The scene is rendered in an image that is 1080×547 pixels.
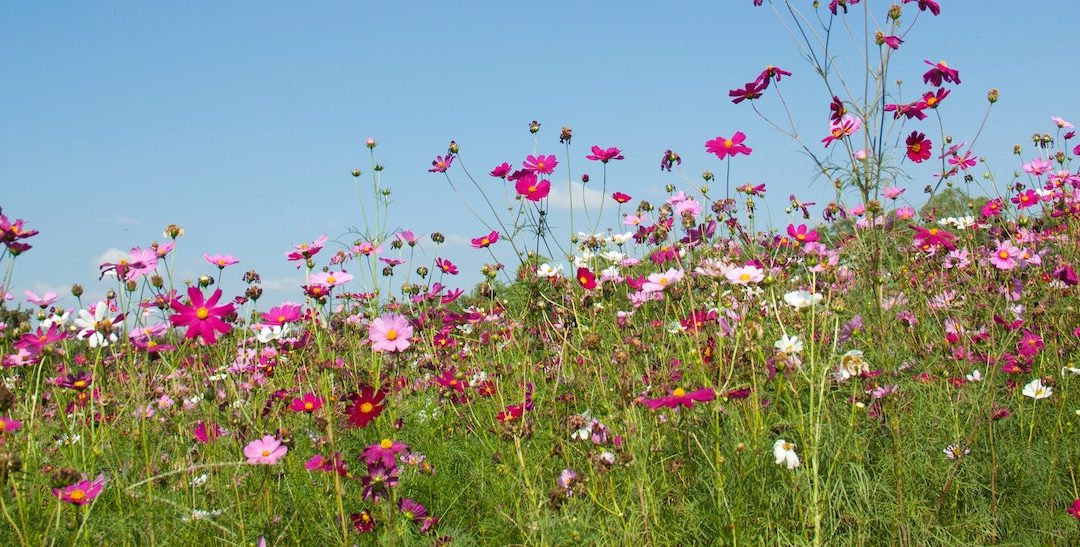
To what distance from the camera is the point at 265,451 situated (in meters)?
1.77

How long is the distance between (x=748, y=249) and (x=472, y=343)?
51.5 inches

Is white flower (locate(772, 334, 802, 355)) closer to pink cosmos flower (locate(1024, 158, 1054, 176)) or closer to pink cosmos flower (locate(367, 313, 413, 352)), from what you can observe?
pink cosmos flower (locate(367, 313, 413, 352))

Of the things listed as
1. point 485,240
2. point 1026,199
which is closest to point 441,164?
point 485,240

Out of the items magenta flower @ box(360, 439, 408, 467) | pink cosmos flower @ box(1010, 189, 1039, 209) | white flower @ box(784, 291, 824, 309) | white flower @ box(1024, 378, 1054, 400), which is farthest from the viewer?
pink cosmos flower @ box(1010, 189, 1039, 209)

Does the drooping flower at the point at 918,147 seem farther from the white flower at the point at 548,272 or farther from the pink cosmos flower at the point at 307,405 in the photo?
the pink cosmos flower at the point at 307,405

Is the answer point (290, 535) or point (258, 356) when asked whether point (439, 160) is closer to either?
point (258, 356)

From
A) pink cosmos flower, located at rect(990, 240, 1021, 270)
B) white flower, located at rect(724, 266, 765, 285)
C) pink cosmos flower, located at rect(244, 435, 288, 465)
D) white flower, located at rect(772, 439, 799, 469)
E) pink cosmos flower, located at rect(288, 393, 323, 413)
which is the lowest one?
white flower, located at rect(772, 439, 799, 469)

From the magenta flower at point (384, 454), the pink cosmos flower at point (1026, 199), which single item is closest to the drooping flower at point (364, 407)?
the magenta flower at point (384, 454)

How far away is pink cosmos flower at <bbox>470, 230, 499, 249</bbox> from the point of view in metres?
2.80

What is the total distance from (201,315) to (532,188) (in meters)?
1.20

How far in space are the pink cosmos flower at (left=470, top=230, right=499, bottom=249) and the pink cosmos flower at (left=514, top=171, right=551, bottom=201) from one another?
18 cm

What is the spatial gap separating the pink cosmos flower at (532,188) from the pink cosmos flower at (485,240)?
18 centimetres

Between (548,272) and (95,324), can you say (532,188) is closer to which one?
(548,272)

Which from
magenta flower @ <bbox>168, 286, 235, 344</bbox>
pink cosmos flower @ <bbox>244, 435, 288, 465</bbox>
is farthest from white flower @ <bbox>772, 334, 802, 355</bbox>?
magenta flower @ <bbox>168, 286, 235, 344</bbox>
